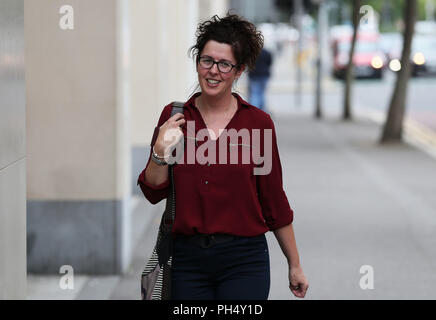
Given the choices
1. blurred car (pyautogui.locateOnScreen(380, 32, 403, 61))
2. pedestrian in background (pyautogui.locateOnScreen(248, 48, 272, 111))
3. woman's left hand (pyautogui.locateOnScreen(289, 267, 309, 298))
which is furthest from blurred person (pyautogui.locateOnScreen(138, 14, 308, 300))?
blurred car (pyautogui.locateOnScreen(380, 32, 403, 61))

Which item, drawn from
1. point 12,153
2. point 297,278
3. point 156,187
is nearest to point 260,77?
point 12,153

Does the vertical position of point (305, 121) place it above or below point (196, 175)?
below

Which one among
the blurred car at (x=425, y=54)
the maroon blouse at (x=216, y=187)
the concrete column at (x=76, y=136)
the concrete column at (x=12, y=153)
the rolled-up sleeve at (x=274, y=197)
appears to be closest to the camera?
the maroon blouse at (x=216, y=187)

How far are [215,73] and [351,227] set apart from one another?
6.11 meters

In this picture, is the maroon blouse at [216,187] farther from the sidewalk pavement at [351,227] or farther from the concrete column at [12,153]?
the sidewalk pavement at [351,227]


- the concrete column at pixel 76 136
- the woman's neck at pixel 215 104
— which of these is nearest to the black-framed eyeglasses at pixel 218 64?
the woman's neck at pixel 215 104

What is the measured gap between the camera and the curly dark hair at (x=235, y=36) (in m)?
3.66

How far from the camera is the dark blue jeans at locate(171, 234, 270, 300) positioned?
3611 mm

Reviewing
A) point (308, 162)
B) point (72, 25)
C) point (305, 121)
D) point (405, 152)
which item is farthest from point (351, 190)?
point (305, 121)

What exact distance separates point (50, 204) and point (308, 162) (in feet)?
25.9

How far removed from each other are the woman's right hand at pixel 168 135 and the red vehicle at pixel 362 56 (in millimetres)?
38697

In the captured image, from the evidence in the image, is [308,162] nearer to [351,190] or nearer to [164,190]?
[351,190]

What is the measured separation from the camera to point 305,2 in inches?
1036

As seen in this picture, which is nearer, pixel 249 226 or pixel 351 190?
pixel 249 226
